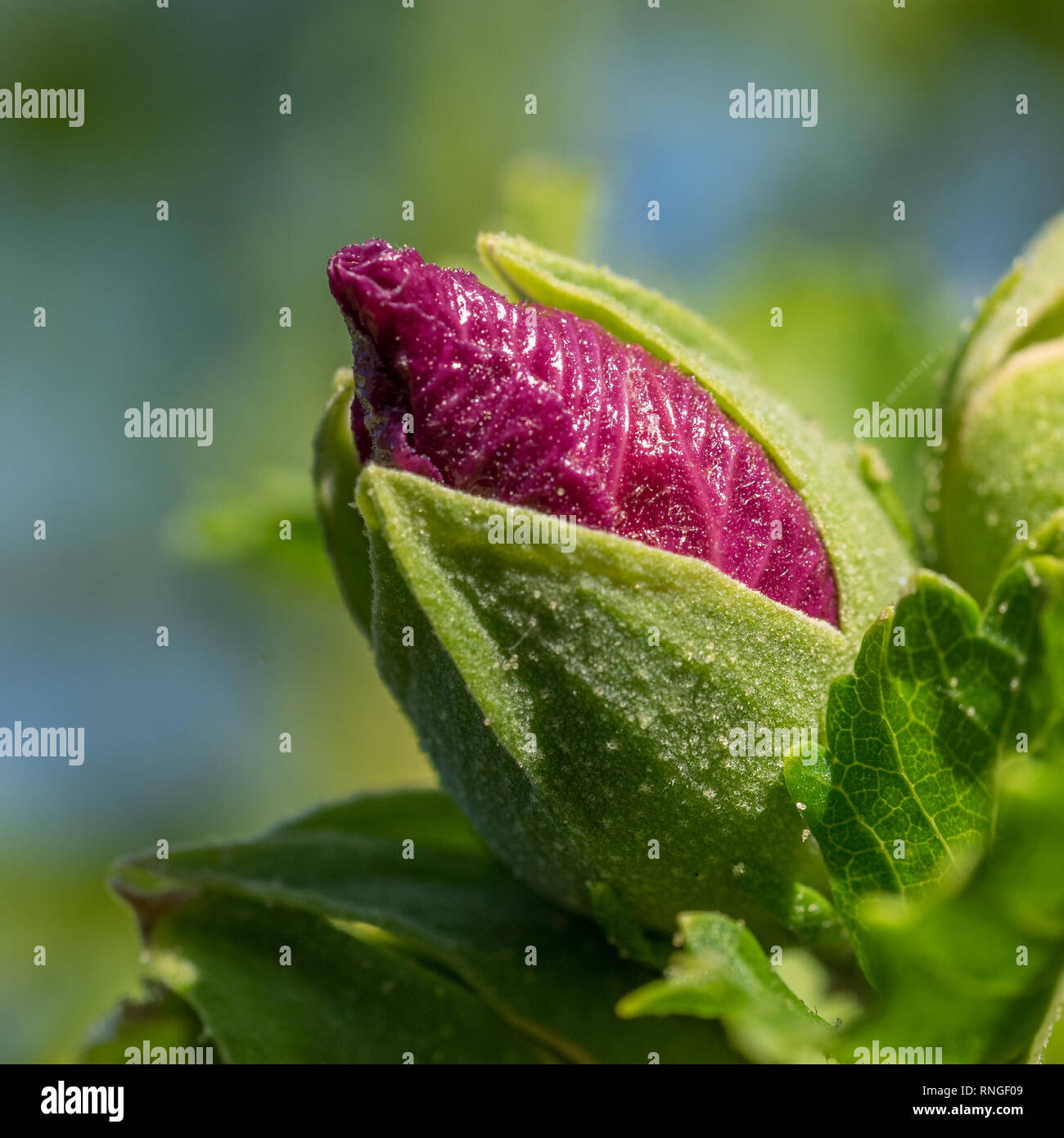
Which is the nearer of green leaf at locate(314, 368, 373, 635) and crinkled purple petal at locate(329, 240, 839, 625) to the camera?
crinkled purple petal at locate(329, 240, 839, 625)

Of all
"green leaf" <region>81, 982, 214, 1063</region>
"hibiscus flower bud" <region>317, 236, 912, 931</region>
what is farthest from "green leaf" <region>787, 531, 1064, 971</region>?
"green leaf" <region>81, 982, 214, 1063</region>

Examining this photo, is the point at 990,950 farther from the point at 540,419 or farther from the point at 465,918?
the point at 465,918

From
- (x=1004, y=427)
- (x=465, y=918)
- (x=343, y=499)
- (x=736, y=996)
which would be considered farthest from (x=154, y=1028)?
(x=1004, y=427)

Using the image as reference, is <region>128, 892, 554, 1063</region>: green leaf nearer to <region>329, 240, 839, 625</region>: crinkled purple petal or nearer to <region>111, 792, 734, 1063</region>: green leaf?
<region>111, 792, 734, 1063</region>: green leaf

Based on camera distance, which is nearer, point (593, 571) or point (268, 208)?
point (593, 571)

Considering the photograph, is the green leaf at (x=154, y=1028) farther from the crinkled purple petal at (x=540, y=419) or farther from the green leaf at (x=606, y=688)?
the crinkled purple petal at (x=540, y=419)

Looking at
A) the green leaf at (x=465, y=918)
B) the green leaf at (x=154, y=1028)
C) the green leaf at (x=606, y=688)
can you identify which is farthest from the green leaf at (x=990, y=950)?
the green leaf at (x=154, y=1028)

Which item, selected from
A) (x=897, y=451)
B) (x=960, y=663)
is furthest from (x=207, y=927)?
(x=897, y=451)
